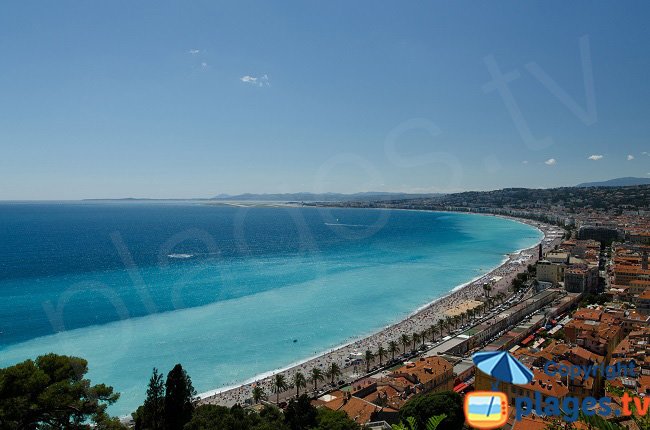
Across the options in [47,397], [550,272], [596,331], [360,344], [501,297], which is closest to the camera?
[47,397]

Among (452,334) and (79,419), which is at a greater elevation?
(79,419)

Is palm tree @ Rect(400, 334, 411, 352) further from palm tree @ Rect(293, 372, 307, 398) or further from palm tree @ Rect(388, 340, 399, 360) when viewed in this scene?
palm tree @ Rect(293, 372, 307, 398)

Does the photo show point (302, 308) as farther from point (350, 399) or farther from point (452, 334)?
point (350, 399)

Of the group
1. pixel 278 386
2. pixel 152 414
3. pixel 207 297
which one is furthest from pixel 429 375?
pixel 207 297

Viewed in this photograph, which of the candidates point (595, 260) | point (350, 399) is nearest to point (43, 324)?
point (350, 399)

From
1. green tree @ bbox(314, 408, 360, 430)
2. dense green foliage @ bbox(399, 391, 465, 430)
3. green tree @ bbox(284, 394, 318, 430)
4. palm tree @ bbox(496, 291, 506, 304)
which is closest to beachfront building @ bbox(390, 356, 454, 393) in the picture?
dense green foliage @ bbox(399, 391, 465, 430)

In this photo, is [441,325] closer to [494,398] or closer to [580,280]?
[580,280]
